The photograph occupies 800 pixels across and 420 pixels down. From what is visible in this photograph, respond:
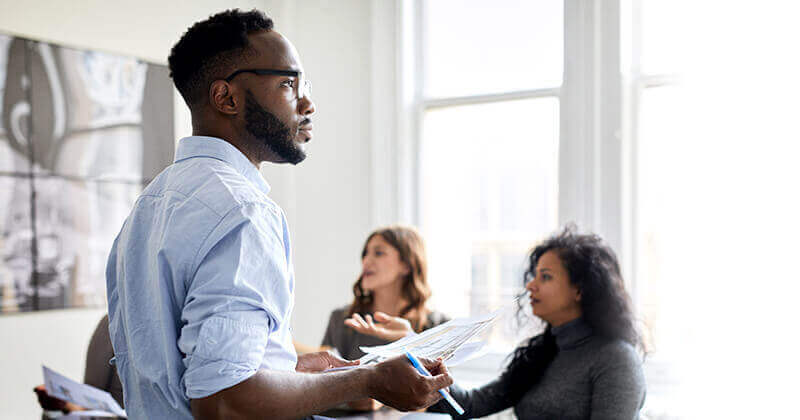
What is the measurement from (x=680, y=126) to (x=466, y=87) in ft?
3.61

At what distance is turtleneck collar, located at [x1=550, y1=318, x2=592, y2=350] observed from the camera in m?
2.22

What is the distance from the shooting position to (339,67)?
3.75m

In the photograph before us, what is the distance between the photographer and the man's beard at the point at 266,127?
3.47ft

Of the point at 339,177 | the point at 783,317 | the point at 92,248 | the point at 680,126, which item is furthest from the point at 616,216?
the point at 92,248

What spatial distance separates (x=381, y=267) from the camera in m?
2.93

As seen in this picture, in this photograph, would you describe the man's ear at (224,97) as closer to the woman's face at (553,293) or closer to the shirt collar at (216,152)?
the shirt collar at (216,152)

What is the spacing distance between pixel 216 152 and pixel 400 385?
0.44m

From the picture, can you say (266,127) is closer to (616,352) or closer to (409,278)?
(616,352)

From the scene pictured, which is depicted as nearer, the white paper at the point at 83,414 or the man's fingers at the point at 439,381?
the man's fingers at the point at 439,381

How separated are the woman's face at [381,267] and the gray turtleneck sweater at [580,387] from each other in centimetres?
69

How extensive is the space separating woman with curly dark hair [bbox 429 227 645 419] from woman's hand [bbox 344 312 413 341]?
1.13 ft

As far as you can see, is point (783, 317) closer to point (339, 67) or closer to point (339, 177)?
point (339, 177)

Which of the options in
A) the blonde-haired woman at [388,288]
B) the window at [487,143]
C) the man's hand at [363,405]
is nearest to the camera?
the man's hand at [363,405]

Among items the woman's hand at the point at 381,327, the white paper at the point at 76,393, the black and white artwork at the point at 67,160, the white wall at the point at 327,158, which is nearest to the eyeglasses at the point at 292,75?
the woman's hand at the point at 381,327
